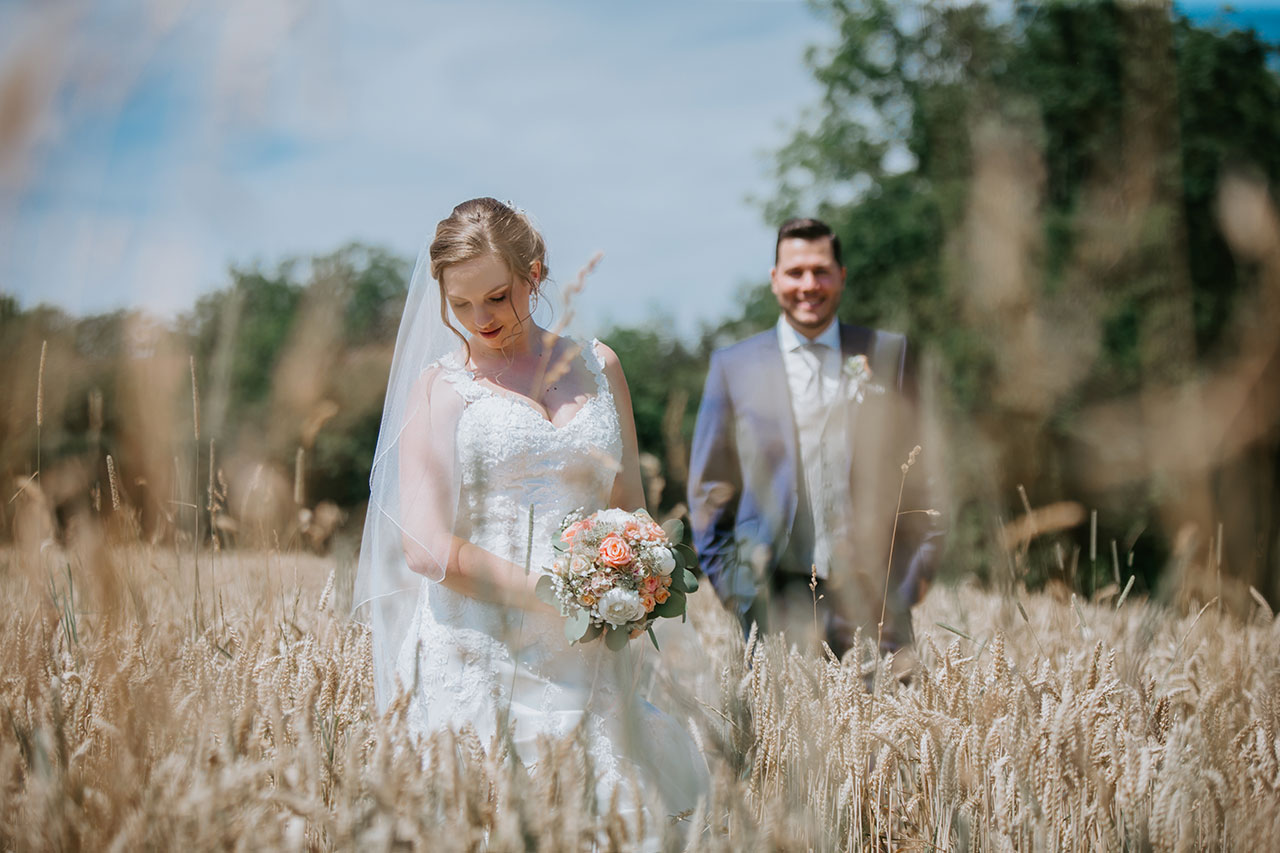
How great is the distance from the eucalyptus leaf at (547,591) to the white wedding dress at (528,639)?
0.09 metres

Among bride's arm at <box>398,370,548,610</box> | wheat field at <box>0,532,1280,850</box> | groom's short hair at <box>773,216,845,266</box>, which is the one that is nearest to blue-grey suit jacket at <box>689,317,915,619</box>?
groom's short hair at <box>773,216,845,266</box>

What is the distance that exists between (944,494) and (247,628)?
286 centimetres

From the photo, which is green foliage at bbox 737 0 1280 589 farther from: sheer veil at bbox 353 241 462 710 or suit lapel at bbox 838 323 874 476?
sheer veil at bbox 353 241 462 710

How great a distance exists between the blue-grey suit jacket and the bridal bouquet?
130 centimetres

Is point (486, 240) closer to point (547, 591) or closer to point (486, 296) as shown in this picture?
point (486, 296)

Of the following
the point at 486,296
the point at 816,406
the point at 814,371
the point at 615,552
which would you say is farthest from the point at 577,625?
the point at 814,371

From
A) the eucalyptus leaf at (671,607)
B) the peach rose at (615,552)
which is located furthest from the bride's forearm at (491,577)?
the eucalyptus leaf at (671,607)

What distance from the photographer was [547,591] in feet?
8.69

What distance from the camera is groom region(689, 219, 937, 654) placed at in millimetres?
4016

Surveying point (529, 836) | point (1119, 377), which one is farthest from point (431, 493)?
point (1119, 377)

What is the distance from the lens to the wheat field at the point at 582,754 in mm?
1465

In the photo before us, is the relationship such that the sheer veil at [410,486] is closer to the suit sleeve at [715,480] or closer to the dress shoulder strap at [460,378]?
A: the dress shoulder strap at [460,378]

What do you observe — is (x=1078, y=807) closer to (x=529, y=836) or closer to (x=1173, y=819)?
(x=1173, y=819)

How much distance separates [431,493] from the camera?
2.77m
